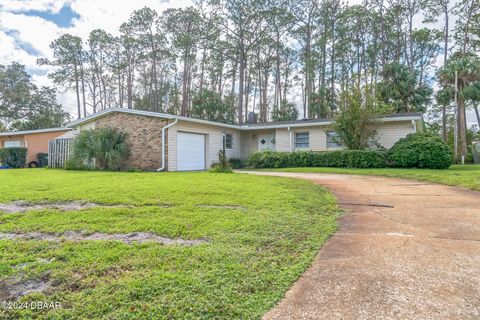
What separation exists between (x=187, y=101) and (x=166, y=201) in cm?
2428

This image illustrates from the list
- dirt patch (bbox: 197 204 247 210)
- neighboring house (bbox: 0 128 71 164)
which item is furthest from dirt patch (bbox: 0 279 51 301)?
neighboring house (bbox: 0 128 71 164)

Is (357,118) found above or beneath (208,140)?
above

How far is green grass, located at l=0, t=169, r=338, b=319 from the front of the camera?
1.76 meters

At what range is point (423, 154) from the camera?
12203mm

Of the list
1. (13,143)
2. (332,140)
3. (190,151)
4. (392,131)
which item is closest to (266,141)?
(332,140)

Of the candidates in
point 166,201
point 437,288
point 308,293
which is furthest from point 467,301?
point 166,201

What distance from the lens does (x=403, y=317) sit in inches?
65.6

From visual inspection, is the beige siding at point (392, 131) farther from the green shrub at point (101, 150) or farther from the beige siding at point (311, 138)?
the green shrub at point (101, 150)

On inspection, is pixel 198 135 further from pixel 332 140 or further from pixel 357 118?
pixel 357 118

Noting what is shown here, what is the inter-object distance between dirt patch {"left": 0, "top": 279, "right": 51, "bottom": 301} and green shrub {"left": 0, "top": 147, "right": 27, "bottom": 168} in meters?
19.5

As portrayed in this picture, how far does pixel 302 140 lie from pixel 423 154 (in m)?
6.50

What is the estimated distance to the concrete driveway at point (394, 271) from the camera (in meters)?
1.75

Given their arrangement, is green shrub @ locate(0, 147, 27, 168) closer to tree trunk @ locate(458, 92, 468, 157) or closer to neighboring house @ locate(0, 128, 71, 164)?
neighboring house @ locate(0, 128, 71, 164)

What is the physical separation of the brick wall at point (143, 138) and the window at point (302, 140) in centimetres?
793
